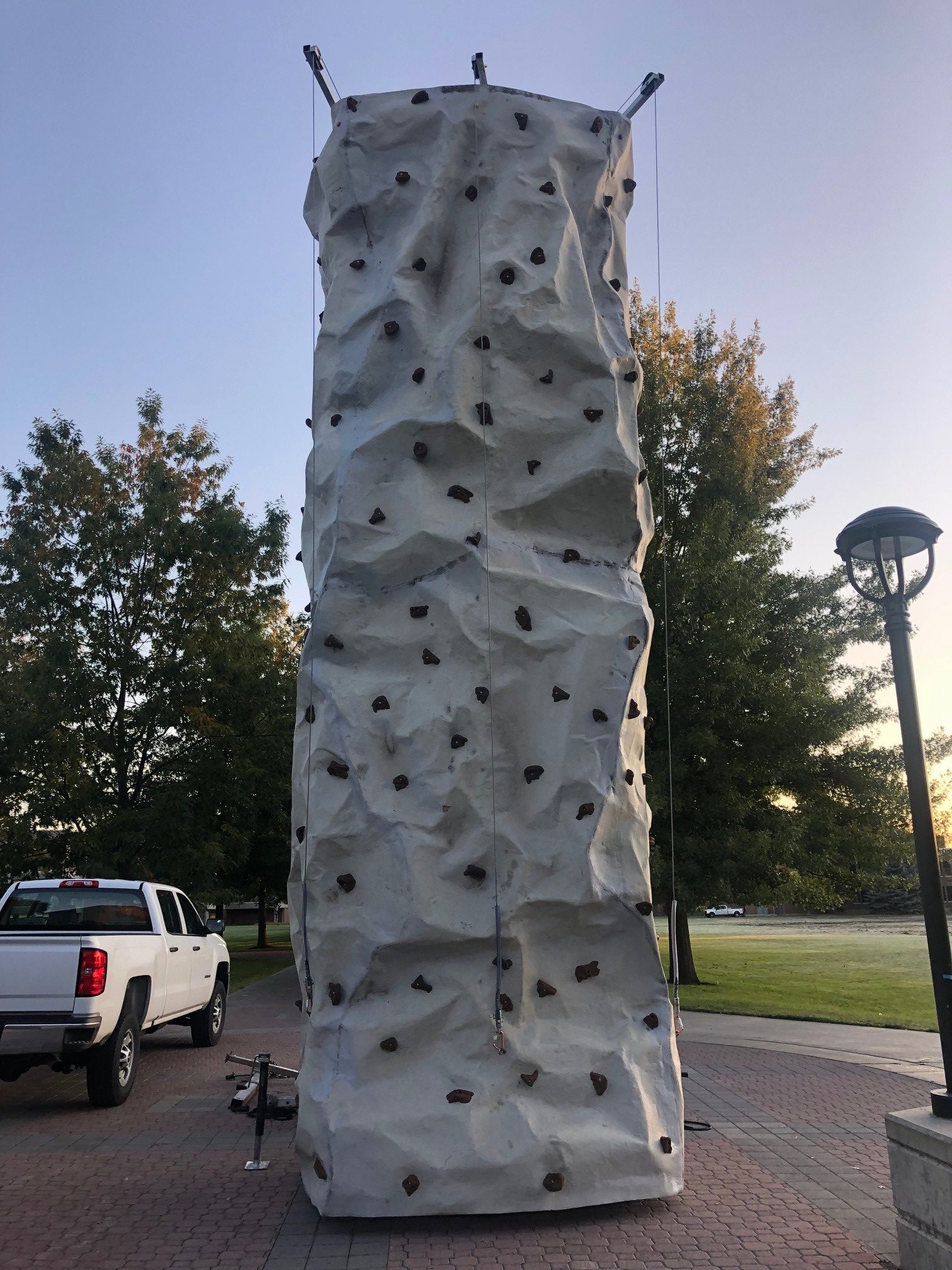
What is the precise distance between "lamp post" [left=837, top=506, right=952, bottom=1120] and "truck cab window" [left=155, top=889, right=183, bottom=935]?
8444mm

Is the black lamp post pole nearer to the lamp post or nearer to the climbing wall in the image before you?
the lamp post

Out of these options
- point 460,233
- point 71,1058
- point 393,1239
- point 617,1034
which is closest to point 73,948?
point 71,1058

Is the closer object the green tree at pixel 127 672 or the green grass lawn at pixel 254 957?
the green tree at pixel 127 672

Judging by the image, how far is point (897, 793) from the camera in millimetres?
17750

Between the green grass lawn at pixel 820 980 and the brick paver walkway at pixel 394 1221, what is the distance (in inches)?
293

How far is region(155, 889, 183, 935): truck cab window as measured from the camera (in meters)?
11.3

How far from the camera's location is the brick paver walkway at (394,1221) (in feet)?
16.3

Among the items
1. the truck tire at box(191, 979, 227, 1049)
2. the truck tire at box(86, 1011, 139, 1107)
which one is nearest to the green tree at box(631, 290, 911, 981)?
the truck tire at box(191, 979, 227, 1049)

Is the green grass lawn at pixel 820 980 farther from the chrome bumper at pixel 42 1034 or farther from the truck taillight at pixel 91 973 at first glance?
the chrome bumper at pixel 42 1034

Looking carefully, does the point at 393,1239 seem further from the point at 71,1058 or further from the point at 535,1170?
the point at 71,1058

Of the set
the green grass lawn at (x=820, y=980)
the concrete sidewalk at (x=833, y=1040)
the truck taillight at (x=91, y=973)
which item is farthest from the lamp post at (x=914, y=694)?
the green grass lawn at (x=820, y=980)

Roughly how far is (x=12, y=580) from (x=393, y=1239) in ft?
57.0

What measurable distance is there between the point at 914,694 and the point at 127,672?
51.6 ft

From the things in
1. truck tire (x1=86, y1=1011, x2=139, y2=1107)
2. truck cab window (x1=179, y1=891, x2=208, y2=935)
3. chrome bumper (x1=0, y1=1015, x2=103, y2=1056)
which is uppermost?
truck cab window (x1=179, y1=891, x2=208, y2=935)
